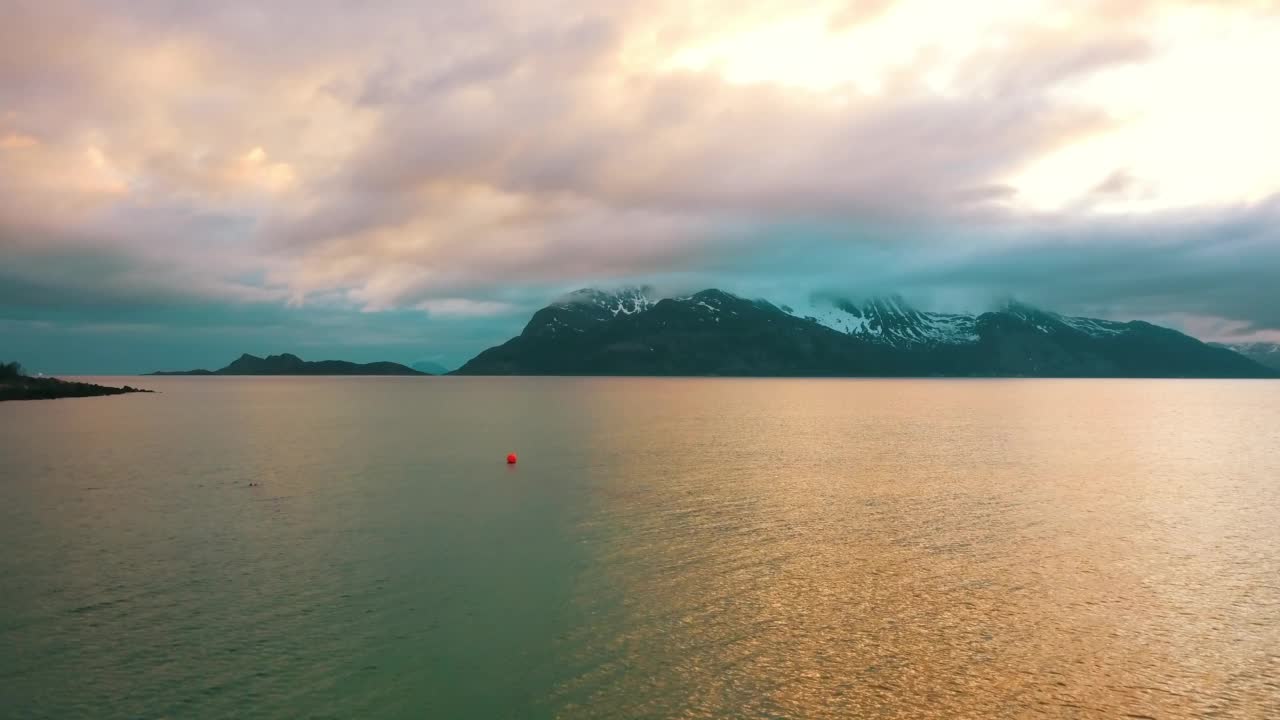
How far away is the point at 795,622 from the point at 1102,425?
125247mm

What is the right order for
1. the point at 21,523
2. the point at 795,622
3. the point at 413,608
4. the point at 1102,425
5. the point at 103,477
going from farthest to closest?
the point at 1102,425 → the point at 103,477 → the point at 21,523 → the point at 413,608 → the point at 795,622

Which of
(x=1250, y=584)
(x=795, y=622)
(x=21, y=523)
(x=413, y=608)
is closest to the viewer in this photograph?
(x=795, y=622)

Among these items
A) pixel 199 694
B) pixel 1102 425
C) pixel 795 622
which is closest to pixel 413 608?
pixel 199 694

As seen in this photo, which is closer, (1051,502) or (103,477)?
(1051,502)

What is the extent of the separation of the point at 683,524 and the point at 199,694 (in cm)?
2817

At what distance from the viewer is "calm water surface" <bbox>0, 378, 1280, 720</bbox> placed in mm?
22734

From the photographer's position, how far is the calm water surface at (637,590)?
22734 mm

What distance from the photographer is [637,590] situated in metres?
32.5

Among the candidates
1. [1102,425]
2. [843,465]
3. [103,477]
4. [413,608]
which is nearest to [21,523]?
[103,477]

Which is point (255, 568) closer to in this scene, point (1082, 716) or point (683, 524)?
point (683, 524)

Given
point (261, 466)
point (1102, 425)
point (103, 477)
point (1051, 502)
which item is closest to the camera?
point (1051, 502)

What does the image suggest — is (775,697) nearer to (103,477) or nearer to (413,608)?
(413,608)

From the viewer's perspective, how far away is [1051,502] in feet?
179

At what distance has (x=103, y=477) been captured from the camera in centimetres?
6356
